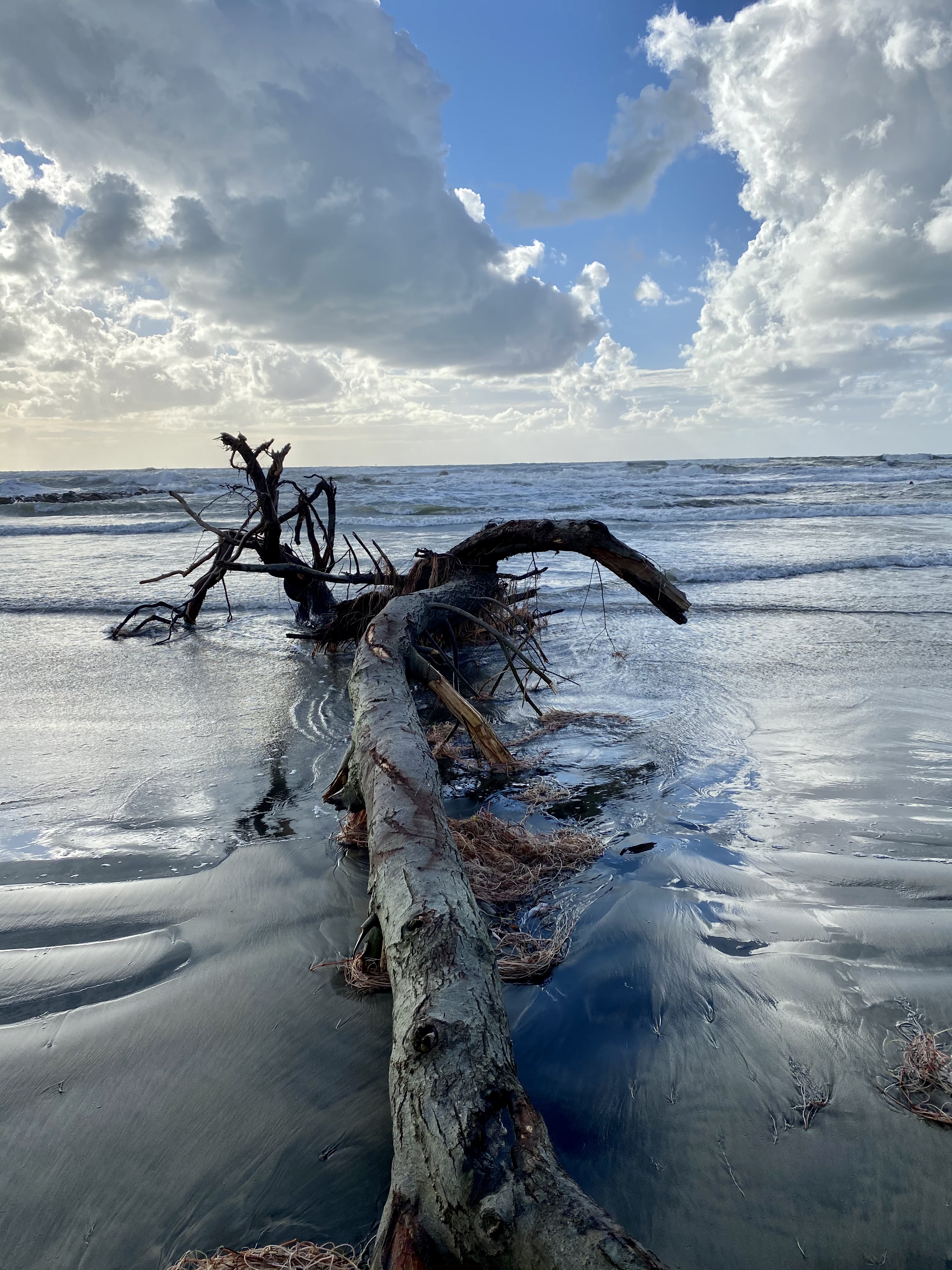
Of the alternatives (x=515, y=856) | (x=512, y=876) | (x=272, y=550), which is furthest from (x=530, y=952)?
(x=272, y=550)

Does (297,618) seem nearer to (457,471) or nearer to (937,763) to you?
(937,763)

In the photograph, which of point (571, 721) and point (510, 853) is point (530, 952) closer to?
point (510, 853)

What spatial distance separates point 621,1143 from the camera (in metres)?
1.95

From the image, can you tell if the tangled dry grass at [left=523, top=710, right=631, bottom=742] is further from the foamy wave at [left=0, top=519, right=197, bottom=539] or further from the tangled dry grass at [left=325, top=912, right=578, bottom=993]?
the foamy wave at [left=0, top=519, right=197, bottom=539]

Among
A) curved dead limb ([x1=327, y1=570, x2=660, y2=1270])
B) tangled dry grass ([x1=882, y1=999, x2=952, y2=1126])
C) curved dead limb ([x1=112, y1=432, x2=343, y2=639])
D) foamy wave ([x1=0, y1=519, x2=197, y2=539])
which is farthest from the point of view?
foamy wave ([x1=0, y1=519, x2=197, y2=539])

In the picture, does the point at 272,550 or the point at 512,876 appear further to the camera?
the point at 272,550

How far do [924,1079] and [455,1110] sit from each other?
1422 mm

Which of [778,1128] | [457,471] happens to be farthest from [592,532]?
A: [457,471]

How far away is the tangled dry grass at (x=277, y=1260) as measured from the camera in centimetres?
157

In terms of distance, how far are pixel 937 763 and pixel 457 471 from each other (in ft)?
173

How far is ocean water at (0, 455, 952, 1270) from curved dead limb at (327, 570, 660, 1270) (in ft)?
1.18

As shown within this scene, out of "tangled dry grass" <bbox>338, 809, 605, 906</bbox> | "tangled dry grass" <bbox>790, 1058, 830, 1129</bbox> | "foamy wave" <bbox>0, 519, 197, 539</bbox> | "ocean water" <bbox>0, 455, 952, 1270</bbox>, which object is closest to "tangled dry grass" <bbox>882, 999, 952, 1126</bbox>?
"ocean water" <bbox>0, 455, 952, 1270</bbox>

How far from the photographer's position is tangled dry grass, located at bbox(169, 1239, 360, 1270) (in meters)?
1.57

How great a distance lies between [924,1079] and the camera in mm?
2072
